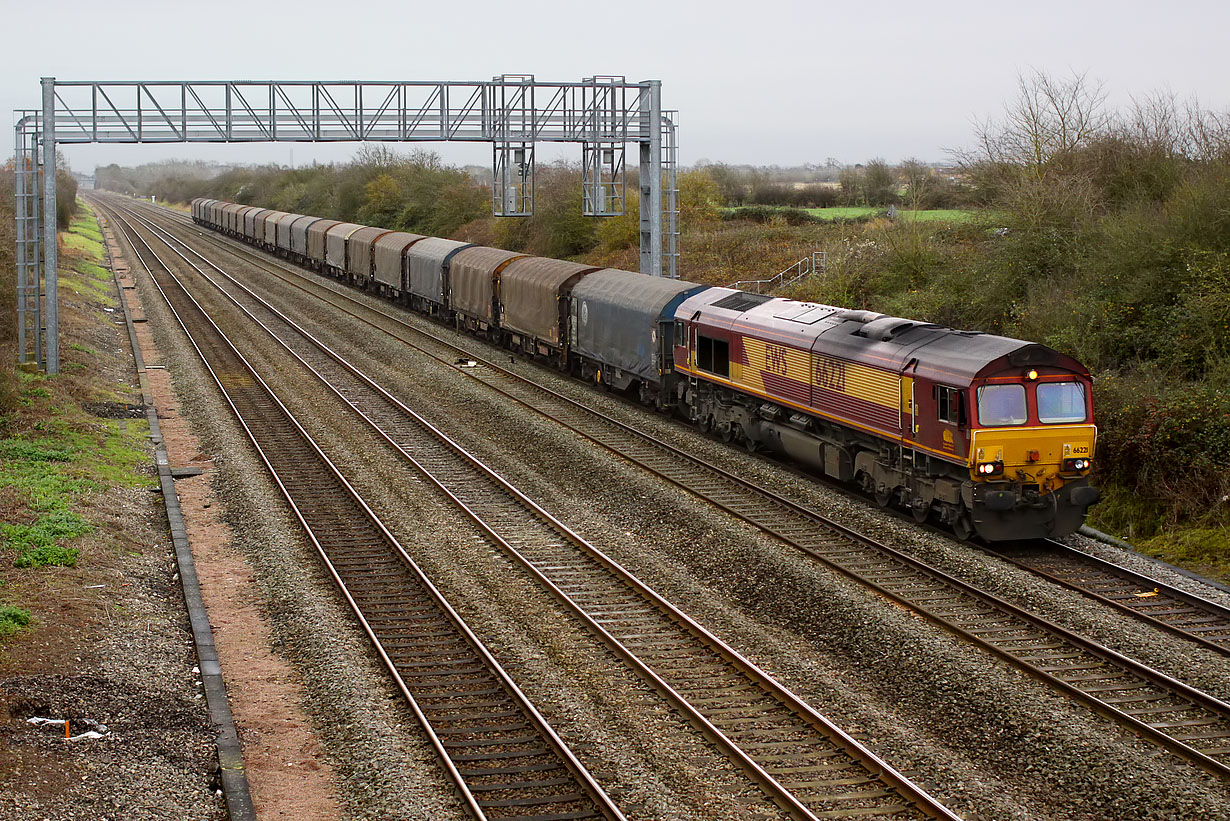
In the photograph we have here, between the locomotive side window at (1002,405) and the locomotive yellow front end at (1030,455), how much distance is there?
14mm

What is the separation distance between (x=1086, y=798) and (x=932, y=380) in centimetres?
801

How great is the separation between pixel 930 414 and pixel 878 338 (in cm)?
225

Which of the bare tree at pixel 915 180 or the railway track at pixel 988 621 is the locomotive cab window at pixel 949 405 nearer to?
the railway track at pixel 988 621

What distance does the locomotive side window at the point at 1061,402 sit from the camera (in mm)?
16156

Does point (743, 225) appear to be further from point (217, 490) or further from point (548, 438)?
point (217, 490)

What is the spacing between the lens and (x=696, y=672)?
479 inches

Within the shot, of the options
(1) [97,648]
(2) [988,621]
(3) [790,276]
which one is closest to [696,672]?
(2) [988,621]

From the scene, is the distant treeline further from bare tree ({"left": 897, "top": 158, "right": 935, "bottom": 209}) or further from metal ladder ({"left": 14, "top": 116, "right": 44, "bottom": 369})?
metal ladder ({"left": 14, "top": 116, "right": 44, "bottom": 369})

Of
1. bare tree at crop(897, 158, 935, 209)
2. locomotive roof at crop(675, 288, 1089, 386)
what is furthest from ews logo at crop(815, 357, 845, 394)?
bare tree at crop(897, 158, 935, 209)

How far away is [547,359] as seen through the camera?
33.3m

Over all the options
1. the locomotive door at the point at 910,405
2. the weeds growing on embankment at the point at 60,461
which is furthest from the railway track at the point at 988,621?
the weeds growing on embankment at the point at 60,461

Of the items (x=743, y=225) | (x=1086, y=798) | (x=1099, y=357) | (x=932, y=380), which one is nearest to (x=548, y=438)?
(x=932, y=380)

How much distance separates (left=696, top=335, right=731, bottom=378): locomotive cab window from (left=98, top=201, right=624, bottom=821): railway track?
787 cm

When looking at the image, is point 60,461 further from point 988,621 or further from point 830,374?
point 988,621
